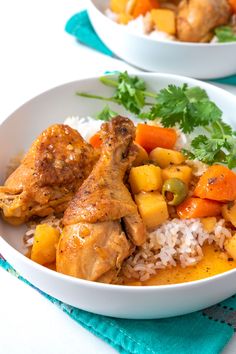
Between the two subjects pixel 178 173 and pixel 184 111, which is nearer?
pixel 178 173

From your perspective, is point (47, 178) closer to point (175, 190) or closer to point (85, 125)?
point (175, 190)

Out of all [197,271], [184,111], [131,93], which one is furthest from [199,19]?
[197,271]

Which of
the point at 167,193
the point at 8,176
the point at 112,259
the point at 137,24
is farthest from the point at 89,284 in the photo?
the point at 137,24

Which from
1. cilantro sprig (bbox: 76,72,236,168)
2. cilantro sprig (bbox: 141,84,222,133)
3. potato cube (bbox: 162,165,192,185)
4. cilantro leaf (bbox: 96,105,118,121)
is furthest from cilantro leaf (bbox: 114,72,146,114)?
potato cube (bbox: 162,165,192,185)

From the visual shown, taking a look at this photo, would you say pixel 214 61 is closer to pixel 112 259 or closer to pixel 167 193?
pixel 167 193

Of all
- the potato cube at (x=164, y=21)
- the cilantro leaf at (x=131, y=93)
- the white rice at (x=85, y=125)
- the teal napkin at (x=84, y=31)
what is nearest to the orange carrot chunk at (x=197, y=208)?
the white rice at (x=85, y=125)

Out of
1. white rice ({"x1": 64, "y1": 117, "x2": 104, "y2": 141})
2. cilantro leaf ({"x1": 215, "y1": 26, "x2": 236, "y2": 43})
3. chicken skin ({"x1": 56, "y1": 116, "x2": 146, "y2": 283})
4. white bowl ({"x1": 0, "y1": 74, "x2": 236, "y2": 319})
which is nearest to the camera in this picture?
white bowl ({"x1": 0, "y1": 74, "x2": 236, "y2": 319})

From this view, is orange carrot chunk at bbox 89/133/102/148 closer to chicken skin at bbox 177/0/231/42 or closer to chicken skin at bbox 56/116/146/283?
chicken skin at bbox 56/116/146/283
